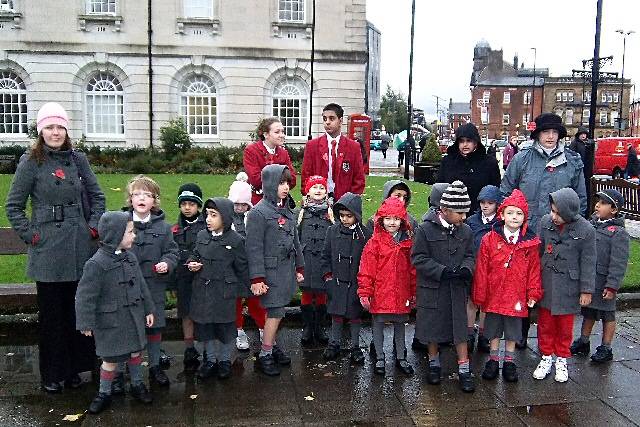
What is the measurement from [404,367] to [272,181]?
80.0 inches

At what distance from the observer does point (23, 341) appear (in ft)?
20.2

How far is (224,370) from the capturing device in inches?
208

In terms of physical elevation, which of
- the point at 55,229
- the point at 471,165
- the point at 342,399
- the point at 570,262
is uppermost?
the point at 471,165

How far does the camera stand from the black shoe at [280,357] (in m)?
5.61

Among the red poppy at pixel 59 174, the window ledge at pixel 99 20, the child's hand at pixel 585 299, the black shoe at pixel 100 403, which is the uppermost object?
the window ledge at pixel 99 20

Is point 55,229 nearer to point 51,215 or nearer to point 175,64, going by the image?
point 51,215

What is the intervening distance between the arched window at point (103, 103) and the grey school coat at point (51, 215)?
24335 mm

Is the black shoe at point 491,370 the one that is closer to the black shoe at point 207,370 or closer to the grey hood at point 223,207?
the black shoe at point 207,370

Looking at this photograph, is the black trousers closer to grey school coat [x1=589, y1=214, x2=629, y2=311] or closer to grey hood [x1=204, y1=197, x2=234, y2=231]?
grey hood [x1=204, y1=197, x2=234, y2=231]

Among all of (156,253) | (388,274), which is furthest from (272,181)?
(388,274)

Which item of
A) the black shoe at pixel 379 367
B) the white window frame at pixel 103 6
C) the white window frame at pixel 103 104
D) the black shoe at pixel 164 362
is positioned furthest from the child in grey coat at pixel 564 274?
the white window frame at pixel 103 6

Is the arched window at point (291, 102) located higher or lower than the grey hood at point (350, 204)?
higher

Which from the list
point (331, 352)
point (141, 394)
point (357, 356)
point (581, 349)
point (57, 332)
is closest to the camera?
point (141, 394)

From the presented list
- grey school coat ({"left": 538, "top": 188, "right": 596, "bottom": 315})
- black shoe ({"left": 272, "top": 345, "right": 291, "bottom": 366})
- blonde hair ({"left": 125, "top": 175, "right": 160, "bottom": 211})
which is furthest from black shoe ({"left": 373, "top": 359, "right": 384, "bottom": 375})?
blonde hair ({"left": 125, "top": 175, "right": 160, "bottom": 211})
